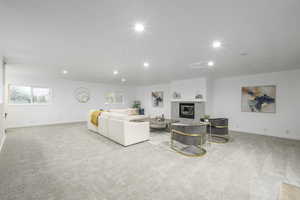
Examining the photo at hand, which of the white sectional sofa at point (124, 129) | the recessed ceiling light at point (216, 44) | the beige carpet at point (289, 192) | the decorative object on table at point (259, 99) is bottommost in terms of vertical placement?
the beige carpet at point (289, 192)

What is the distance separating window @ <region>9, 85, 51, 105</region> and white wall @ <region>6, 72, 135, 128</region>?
0.20m

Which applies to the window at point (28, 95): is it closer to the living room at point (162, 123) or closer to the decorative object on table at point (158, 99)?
the living room at point (162, 123)

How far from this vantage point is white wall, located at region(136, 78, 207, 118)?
6.14 metres

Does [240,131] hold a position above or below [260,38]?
below

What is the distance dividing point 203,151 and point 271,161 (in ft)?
4.53

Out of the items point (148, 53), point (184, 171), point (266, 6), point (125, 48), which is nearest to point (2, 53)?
point (125, 48)

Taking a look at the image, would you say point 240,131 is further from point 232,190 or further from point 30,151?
point 30,151

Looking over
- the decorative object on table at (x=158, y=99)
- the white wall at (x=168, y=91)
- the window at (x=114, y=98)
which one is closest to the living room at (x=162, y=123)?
the white wall at (x=168, y=91)

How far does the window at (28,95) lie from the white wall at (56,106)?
0.65ft

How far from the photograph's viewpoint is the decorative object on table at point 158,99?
8.50 metres

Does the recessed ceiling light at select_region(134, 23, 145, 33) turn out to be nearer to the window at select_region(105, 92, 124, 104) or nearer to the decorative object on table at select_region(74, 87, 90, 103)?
the decorative object on table at select_region(74, 87, 90, 103)

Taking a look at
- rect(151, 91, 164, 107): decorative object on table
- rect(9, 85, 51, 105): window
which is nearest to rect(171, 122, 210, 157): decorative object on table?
rect(151, 91, 164, 107): decorative object on table

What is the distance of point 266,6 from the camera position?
4.90ft

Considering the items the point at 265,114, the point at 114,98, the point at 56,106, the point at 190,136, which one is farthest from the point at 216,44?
the point at 56,106
